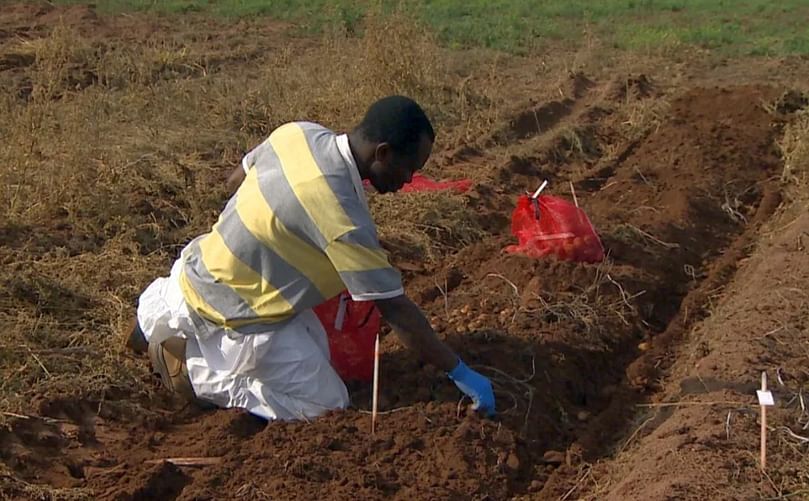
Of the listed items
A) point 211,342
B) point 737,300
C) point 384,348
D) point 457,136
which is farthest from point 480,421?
point 457,136

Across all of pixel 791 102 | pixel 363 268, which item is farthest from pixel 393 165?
pixel 791 102

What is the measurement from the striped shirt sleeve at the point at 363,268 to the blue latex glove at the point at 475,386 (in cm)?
49

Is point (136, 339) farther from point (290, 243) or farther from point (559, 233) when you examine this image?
point (559, 233)

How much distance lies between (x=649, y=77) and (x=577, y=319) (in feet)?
19.8

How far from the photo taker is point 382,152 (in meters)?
4.03

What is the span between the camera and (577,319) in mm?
5355

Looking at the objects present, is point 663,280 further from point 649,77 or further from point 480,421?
point 649,77

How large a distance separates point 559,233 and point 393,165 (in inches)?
80.3

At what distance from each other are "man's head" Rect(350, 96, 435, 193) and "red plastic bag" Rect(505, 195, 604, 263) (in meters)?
1.90

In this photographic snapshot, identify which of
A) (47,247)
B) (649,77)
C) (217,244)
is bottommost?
(649,77)

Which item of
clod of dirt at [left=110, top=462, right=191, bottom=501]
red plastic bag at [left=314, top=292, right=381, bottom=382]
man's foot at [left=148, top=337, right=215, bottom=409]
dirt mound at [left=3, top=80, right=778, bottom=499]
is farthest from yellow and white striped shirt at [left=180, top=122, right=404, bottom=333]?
clod of dirt at [left=110, top=462, right=191, bottom=501]

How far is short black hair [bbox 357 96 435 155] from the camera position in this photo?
158 inches

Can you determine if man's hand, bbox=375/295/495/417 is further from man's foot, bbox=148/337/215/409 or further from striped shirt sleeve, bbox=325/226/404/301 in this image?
man's foot, bbox=148/337/215/409

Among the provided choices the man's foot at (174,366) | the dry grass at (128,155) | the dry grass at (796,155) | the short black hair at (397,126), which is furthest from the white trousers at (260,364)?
the dry grass at (796,155)
